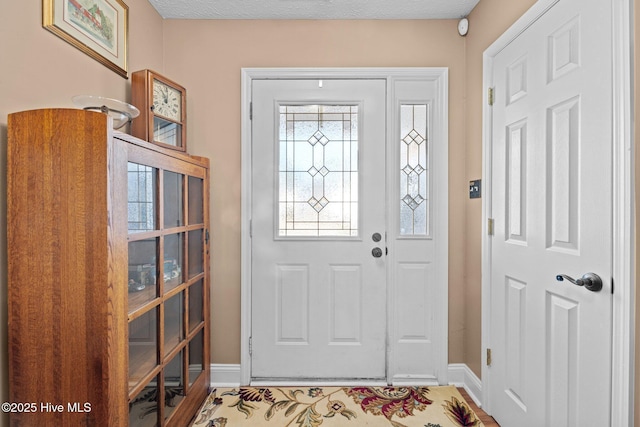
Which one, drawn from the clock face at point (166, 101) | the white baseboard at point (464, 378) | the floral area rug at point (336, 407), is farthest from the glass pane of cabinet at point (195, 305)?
the white baseboard at point (464, 378)

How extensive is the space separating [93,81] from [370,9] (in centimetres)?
164

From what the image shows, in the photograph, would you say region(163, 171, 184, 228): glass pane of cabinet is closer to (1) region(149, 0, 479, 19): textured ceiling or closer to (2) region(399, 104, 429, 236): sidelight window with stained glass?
(1) region(149, 0, 479, 19): textured ceiling

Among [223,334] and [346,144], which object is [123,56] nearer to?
[346,144]

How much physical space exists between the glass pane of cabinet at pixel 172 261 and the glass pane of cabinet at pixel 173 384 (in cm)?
38

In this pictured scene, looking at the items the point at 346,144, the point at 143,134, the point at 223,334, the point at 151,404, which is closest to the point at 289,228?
the point at 346,144

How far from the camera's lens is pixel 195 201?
204cm

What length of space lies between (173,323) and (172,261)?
315mm

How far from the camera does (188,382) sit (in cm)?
193

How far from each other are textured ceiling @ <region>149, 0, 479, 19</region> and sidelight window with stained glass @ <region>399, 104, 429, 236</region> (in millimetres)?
587

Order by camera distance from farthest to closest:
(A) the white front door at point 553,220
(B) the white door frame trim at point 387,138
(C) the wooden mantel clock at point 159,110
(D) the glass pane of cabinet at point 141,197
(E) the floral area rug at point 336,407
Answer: (B) the white door frame trim at point 387,138 < (E) the floral area rug at point 336,407 < (C) the wooden mantel clock at point 159,110 < (D) the glass pane of cabinet at point 141,197 < (A) the white front door at point 553,220

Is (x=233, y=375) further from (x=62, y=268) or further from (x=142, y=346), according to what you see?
(x=62, y=268)

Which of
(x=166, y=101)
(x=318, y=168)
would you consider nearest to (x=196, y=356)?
(x=318, y=168)

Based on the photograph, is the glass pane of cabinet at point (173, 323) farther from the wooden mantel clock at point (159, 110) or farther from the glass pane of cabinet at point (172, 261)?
the wooden mantel clock at point (159, 110)

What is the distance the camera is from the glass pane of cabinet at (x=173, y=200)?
1.65 metres
